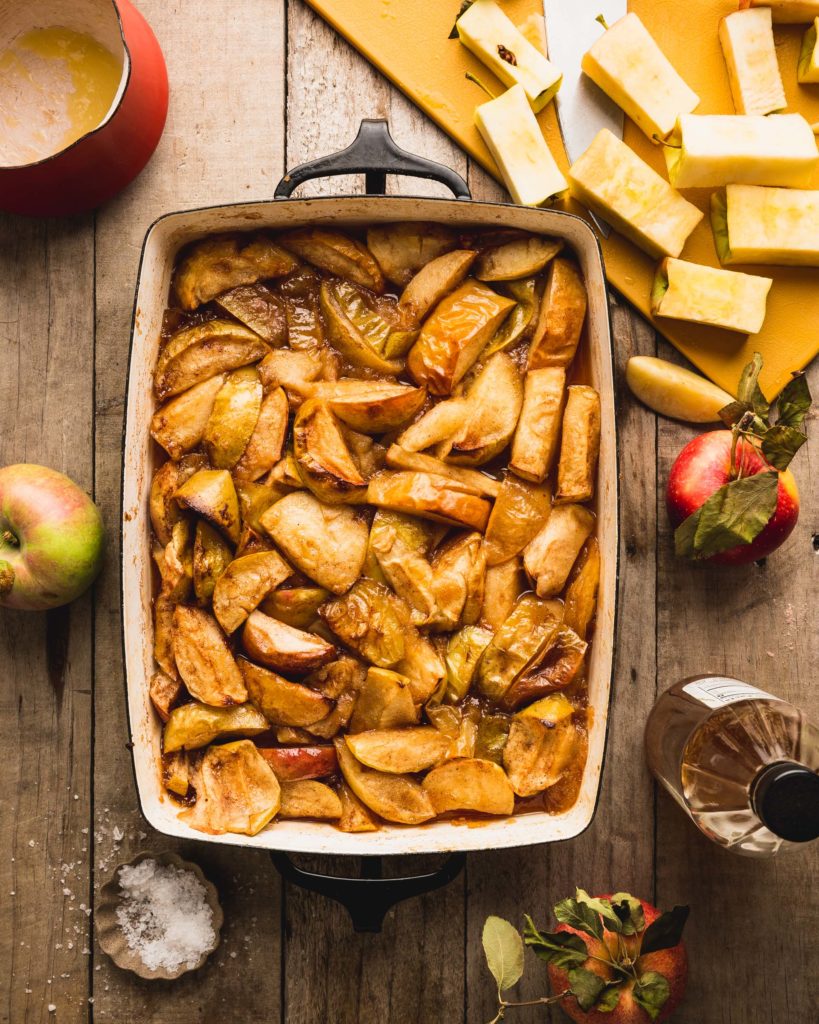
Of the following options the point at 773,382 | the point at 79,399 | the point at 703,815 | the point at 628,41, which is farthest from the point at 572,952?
the point at 628,41

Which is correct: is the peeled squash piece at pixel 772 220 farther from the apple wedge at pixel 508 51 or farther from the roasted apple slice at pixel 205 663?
the roasted apple slice at pixel 205 663

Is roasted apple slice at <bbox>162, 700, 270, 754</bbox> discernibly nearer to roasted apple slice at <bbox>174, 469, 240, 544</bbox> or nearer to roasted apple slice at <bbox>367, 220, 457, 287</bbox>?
roasted apple slice at <bbox>174, 469, 240, 544</bbox>

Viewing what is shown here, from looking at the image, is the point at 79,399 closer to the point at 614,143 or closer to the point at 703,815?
the point at 614,143

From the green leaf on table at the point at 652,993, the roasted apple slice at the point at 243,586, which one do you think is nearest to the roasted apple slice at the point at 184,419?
the roasted apple slice at the point at 243,586

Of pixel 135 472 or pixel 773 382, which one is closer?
pixel 135 472

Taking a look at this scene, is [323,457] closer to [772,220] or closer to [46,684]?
[46,684]
